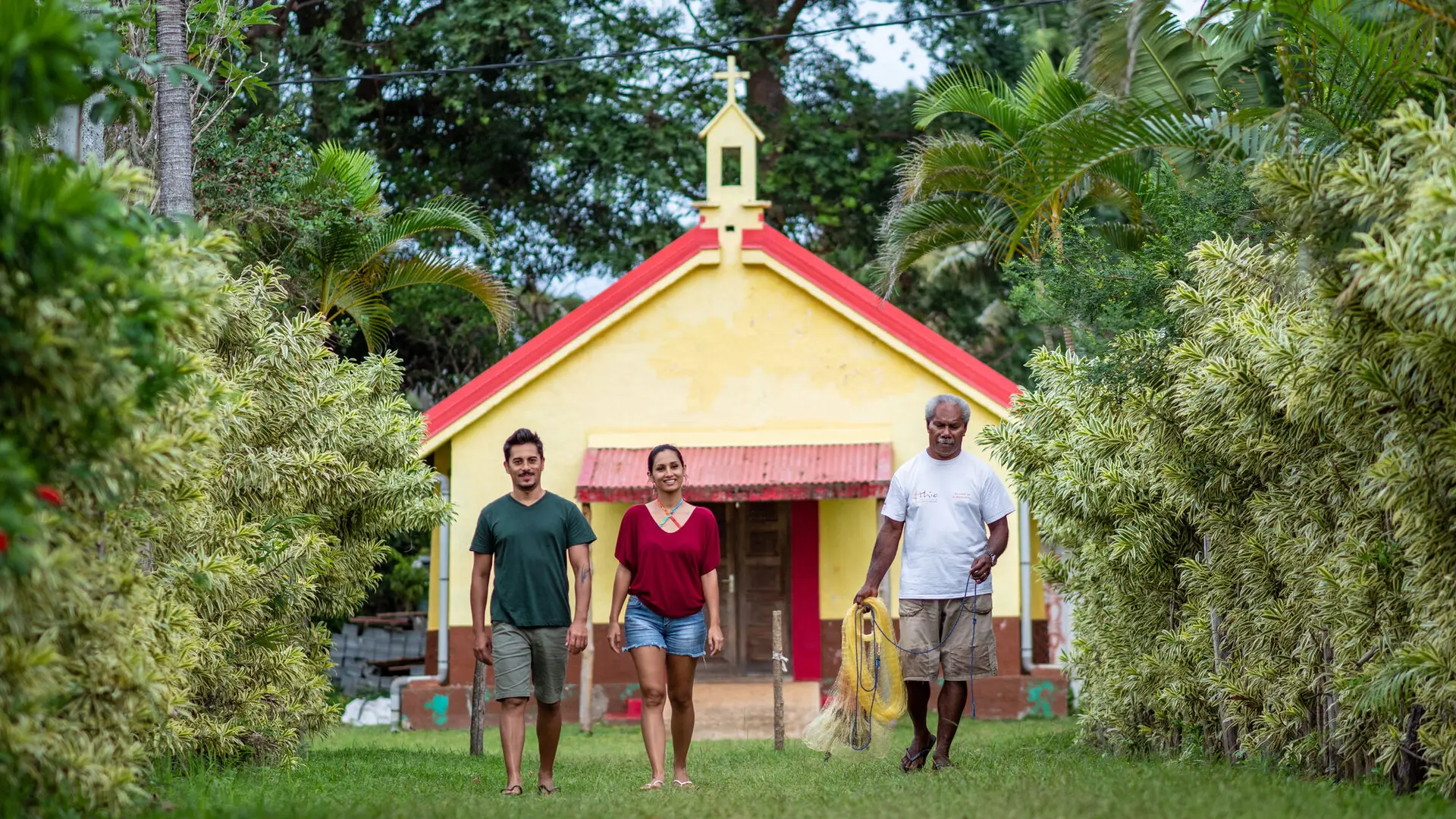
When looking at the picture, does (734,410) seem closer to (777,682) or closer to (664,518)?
(777,682)

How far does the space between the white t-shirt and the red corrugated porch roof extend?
768cm

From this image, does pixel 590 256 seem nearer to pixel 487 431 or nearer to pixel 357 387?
pixel 487 431

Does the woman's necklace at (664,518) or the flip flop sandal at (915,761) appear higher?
the woman's necklace at (664,518)

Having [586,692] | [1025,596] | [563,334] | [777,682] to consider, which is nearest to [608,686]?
[586,692]

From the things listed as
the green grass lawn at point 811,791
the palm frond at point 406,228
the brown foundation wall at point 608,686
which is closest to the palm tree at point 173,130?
the green grass lawn at point 811,791

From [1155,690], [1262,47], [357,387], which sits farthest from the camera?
[1262,47]

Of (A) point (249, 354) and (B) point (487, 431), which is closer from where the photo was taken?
(A) point (249, 354)

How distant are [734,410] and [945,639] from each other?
9577 millimetres

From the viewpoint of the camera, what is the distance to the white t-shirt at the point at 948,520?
841 centimetres

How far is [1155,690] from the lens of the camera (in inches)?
379

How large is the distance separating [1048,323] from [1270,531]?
345 centimetres

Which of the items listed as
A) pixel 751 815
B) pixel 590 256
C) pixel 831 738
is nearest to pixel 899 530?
pixel 831 738

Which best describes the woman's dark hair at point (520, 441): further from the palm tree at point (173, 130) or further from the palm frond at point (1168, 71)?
the palm frond at point (1168, 71)

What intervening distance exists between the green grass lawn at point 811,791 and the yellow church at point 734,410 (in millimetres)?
6672
